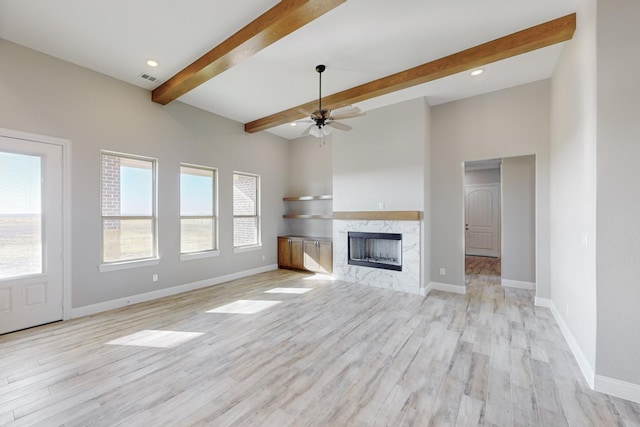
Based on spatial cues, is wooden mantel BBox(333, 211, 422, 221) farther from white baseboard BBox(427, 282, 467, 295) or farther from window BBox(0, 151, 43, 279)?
window BBox(0, 151, 43, 279)

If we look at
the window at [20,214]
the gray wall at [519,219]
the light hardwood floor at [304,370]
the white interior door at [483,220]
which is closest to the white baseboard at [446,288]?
the light hardwood floor at [304,370]

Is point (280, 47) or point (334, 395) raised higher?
point (280, 47)

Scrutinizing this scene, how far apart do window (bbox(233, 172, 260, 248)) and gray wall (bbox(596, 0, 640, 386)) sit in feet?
18.5

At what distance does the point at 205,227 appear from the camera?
5273 millimetres

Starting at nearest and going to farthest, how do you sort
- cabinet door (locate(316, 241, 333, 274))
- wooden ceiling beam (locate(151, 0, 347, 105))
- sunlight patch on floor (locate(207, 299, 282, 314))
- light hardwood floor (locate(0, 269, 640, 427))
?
1. light hardwood floor (locate(0, 269, 640, 427))
2. wooden ceiling beam (locate(151, 0, 347, 105))
3. sunlight patch on floor (locate(207, 299, 282, 314))
4. cabinet door (locate(316, 241, 333, 274))

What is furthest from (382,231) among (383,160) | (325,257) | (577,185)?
(577,185)

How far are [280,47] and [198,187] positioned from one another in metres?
3.21

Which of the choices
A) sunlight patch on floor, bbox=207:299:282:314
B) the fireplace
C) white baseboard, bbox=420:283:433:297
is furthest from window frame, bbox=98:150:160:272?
white baseboard, bbox=420:283:433:297

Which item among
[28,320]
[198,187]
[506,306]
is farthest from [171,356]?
[506,306]

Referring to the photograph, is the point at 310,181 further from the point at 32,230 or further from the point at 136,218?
the point at 32,230

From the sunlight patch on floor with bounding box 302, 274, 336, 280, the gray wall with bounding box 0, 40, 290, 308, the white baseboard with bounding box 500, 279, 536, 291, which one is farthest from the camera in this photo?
the sunlight patch on floor with bounding box 302, 274, 336, 280

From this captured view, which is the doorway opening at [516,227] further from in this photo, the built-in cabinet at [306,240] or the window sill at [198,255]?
the window sill at [198,255]

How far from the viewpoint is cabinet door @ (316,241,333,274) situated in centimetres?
580

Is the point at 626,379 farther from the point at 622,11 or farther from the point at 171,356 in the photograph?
the point at 171,356
